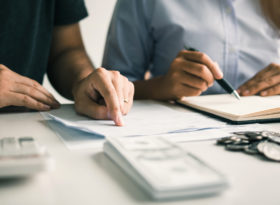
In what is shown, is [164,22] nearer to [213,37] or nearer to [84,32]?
[213,37]

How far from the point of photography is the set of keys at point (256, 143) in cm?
48

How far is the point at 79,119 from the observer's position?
2.26 feet

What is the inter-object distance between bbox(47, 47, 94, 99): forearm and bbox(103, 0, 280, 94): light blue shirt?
0.50 ft

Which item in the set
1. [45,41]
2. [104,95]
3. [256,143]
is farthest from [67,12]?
[256,143]

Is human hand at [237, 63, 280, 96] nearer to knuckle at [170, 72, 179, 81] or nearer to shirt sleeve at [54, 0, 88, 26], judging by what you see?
knuckle at [170, 72, 179, 81]

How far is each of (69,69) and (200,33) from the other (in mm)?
418

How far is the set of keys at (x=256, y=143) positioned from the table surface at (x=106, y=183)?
1 centimetres

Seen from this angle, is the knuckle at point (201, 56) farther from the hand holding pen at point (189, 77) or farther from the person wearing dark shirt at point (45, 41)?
the person wearing dark shirt at point (45, 41)

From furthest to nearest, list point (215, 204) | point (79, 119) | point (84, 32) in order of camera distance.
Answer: point (84, 32), point (79, 119), point (215, 204)

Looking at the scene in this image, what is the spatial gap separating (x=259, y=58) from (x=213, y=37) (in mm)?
164

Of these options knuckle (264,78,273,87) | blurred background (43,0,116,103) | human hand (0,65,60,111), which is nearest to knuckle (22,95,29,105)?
human hand (0,65,60,111)

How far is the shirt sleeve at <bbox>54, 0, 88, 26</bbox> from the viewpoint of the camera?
1083mm

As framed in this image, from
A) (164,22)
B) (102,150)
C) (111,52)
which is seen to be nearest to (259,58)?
(164,22)

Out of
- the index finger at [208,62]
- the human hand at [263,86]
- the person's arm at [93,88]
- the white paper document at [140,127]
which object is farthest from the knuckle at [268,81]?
the person's arm at [93,88]
